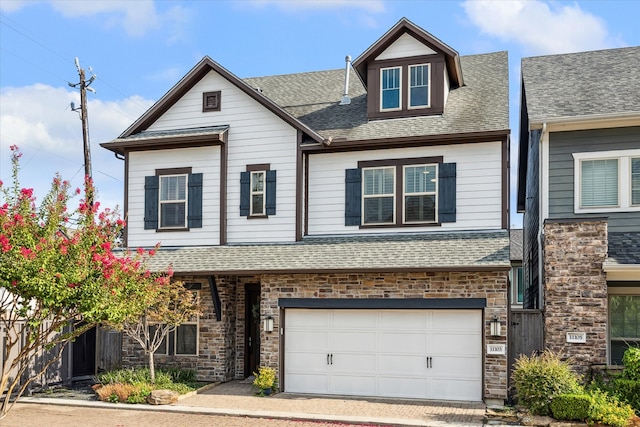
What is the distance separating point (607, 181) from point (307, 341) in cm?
790

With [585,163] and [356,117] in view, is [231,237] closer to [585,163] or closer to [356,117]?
[356,117]

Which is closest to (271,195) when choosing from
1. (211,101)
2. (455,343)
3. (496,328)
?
(211,101)

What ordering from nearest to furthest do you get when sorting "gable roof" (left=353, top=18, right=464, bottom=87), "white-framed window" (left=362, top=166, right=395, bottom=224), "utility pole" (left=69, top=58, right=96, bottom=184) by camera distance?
"white-framed window" (left=362, top=166, right=395, bottom=224) → "gable roof" (left=353, top=18, right=464, bottom=87) → "utility pole" (left=69, top=58, right=96, bottom=184)

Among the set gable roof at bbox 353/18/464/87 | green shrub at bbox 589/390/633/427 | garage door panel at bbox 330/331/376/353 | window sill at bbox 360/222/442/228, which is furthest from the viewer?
gable roof at bbox 353/18/464/87

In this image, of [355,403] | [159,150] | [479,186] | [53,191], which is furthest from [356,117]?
[53,191]

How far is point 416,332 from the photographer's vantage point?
1562 centimetres

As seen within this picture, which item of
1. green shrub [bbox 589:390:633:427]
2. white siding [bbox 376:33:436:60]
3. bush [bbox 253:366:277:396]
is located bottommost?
bush [bbox 253:366:277:396]

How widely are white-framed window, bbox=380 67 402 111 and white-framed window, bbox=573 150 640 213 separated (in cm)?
477

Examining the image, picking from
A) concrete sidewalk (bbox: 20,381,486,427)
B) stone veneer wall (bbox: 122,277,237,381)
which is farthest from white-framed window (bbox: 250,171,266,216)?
concrete sidewalk (bbox: 20,381,486,427)

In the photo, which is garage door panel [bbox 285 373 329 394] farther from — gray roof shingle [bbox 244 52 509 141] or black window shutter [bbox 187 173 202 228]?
gray roof shingle [bbox 244 52 509 141]

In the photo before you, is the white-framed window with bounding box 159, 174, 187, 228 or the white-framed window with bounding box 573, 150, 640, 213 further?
the white-framed window with bounding box 159, 174, 187, 228

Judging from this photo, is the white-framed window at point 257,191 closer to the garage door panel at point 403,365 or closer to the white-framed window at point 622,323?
the garage door panel at point 403,365

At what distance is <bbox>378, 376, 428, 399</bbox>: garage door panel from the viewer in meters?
15.5

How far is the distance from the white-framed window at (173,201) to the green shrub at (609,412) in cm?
1111
